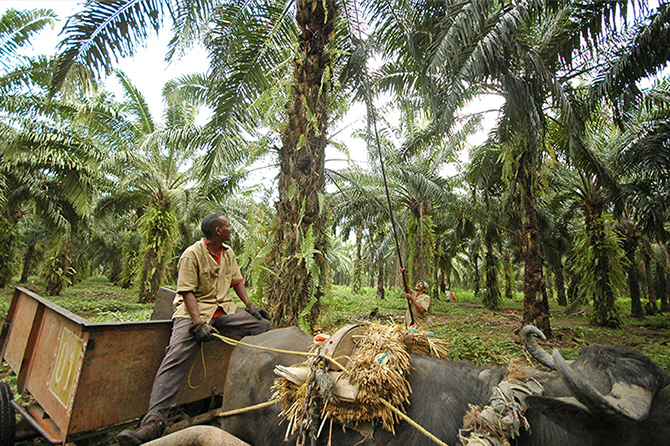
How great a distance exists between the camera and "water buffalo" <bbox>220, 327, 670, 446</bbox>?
4.48 ft

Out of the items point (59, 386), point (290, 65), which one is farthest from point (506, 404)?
point (290, 65)

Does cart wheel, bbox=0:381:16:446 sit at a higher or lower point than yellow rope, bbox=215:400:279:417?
lower

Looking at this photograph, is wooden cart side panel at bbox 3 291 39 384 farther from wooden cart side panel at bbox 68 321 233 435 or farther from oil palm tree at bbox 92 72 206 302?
oil palm tree at bbox 92 72 206 302

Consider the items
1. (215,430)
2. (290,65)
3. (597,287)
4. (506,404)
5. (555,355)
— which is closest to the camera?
(555,355)

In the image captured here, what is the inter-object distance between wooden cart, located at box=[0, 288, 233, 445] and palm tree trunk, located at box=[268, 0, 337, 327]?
135 centimetres

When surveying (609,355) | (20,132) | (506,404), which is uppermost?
(20,132)

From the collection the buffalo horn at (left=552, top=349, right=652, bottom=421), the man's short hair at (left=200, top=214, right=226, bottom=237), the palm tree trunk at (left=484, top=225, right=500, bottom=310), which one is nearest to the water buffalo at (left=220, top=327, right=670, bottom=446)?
the buffalo horn at (left=552, top=349, right=652, bottom=421)

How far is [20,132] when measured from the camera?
8945 mm

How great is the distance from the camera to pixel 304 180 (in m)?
4.59

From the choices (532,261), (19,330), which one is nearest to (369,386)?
(19,330)

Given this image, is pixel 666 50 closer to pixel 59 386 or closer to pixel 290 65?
pixel 290 65

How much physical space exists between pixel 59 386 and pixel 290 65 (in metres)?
4.51

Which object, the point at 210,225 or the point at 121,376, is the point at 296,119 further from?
the point at 121,376

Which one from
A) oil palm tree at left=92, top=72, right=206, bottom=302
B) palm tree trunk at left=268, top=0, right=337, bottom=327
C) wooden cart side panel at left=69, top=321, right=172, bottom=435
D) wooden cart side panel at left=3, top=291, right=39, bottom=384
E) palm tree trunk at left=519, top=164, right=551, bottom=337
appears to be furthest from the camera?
oil palm tree at left=92, top=72, right=206, bottom=302
